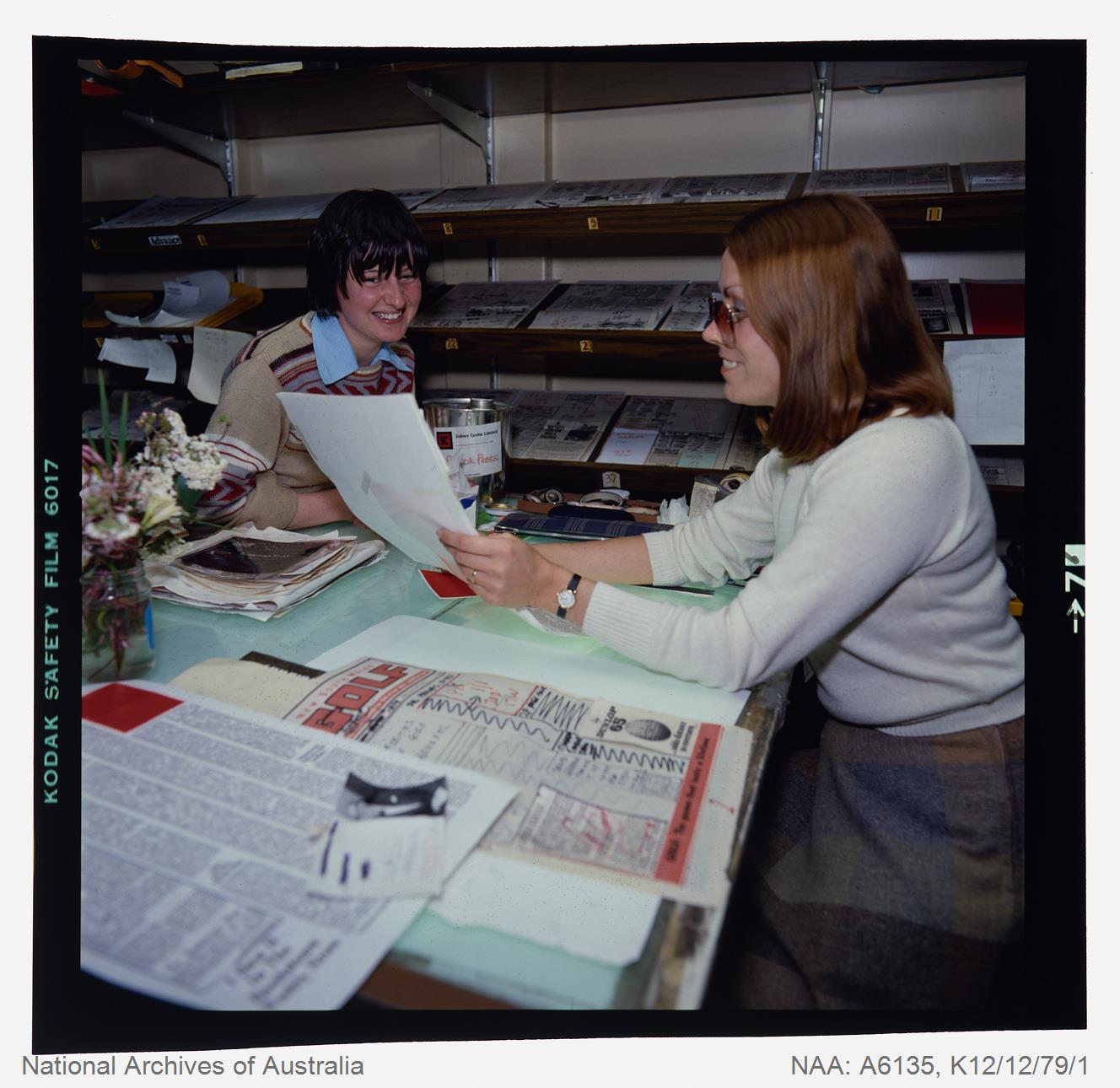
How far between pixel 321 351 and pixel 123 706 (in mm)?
1008

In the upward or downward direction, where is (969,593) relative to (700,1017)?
upward

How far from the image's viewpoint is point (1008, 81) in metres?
2.00

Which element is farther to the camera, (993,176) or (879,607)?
(993,176)

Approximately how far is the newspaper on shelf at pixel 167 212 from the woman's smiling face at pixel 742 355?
1812mm

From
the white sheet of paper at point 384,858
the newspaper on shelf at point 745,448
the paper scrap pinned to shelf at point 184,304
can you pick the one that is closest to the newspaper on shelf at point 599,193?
the newspaper on shelf at point 745,448

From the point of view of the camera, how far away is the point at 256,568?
1.29 m

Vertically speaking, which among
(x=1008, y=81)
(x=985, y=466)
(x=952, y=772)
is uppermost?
(x=1008, y=81)

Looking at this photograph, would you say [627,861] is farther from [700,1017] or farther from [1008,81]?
[1008,81]

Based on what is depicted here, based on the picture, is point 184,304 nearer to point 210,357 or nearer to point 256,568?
point 210,357

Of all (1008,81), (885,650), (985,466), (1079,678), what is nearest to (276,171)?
(1008,81)

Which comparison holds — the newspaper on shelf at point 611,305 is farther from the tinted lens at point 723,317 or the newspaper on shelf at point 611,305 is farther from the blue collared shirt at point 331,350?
the tinted lens at point 723,317

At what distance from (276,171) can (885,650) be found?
261 centimetres

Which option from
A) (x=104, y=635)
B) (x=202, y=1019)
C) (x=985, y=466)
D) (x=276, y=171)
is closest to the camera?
(x=202, y=1019)

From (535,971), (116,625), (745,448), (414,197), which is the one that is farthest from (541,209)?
(535,971)
